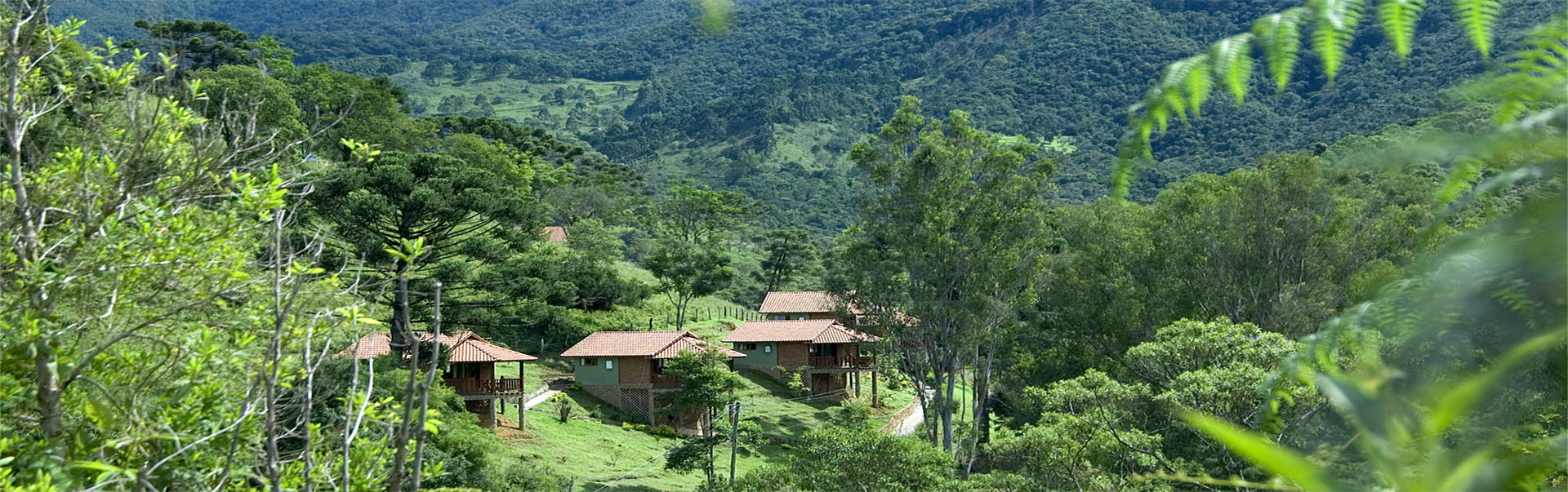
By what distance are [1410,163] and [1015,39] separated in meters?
105

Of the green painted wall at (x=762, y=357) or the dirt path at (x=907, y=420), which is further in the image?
the green painted wall at (x=762, y=357)

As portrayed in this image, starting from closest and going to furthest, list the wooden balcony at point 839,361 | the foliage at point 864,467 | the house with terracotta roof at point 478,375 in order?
the foliage at point 864,467
the house with terracotta roof at point 478,375
the wooden balcony at point 839,361

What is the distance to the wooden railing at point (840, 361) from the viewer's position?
34.7m

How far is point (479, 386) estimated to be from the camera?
25453 millimetres

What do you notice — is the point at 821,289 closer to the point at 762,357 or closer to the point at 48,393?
the point at 762,357

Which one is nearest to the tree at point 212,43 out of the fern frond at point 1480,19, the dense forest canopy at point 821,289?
the dense forest canopy at point 821,289

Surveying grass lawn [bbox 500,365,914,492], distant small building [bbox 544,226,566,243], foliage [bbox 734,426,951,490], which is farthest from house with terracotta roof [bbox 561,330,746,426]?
foliage [bbox 734,426,951,490]

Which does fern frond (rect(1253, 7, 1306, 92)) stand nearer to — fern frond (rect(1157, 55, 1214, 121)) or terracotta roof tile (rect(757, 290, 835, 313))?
fern frond (rect(1157, 55, 1214, 121))

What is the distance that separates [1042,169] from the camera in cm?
2258

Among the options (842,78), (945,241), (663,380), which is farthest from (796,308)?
(842,78)

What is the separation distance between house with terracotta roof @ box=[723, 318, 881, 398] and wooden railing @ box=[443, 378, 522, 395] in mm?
11121

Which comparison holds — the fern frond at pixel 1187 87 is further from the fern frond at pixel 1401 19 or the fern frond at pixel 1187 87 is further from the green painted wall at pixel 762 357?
the green painted wall at pixel 762 357

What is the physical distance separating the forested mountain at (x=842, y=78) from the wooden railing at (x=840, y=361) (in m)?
12.2

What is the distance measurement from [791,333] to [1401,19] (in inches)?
1361
